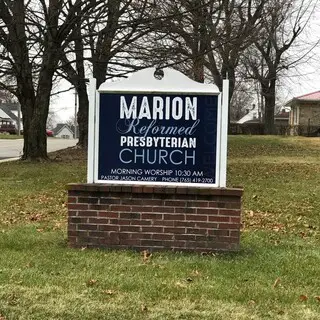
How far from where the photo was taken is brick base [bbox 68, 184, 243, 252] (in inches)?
232

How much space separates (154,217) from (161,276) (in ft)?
3.34

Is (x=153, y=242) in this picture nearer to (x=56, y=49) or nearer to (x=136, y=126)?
(x=136, y=126)

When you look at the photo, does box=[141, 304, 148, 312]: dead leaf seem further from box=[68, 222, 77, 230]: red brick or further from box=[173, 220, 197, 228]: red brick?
box=[68, 222, 77, 230]: red brick

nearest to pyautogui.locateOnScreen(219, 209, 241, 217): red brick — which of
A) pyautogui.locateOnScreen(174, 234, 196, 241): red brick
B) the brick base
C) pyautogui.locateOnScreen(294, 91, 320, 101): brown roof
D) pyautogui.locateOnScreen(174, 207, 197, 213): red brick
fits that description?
the brick base

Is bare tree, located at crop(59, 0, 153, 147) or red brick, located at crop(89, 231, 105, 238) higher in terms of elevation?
bare tree, located at crop(59, 0, 153, 147)

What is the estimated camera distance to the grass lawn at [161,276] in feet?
13.8

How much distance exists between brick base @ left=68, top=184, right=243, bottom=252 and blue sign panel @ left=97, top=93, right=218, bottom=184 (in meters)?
0.19

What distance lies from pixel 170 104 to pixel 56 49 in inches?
411

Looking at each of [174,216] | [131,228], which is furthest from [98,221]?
[174,216]

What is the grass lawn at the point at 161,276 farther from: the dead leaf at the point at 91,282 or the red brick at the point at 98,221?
the red brick at the point at 98,221

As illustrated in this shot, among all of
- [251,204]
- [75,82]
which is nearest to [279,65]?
[75,82]

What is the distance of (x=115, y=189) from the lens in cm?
598

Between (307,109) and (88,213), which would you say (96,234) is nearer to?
(88,213)

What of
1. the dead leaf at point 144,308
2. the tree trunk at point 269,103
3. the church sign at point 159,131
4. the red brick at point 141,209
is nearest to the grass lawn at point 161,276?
the dead leaf at point 144,308
